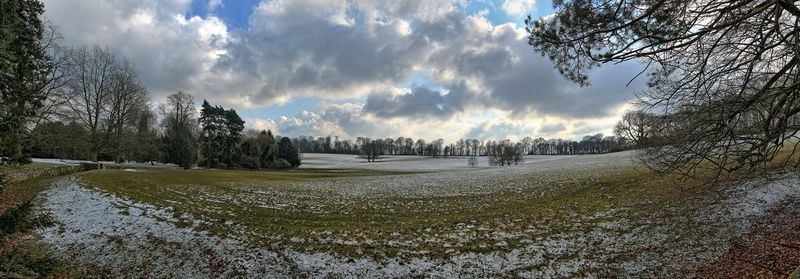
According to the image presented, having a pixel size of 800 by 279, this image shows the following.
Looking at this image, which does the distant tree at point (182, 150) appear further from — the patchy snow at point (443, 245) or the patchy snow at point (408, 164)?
the patchy snow at point (443, 245)

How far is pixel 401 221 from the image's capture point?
1473 cm

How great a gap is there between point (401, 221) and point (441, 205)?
411 centimetres

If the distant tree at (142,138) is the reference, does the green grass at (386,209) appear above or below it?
below

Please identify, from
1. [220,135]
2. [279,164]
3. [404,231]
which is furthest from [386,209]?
[279,164]

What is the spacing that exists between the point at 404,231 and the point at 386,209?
4.48 meters

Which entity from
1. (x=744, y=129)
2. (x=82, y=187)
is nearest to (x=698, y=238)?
(x=744, y=129)

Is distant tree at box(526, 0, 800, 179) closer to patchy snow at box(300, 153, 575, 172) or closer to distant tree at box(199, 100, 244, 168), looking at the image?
patchy snow at box(300, 153, 575, 172)

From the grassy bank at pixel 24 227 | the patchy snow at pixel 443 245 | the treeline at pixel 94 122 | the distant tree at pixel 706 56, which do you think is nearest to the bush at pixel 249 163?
the treeline at pixel 94 122

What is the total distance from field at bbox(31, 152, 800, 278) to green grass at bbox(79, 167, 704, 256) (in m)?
0.07

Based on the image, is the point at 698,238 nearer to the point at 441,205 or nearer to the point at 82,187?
the point at 441,205

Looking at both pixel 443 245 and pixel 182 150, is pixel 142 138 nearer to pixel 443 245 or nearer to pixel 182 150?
pixel 182 150

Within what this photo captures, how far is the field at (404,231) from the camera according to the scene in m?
9.96

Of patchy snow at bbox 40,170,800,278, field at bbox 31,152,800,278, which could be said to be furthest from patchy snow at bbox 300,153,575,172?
patchy snow at bbox 40,170,800,278

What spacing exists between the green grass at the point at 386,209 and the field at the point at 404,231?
7cm
